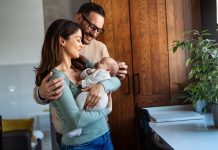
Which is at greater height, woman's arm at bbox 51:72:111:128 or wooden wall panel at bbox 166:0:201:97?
wooden wall panel at bbox 166:0:201:97

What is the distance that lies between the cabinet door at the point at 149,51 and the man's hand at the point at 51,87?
138 cm

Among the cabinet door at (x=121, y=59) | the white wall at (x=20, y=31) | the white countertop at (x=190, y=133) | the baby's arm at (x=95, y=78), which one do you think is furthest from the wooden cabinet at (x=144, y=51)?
the baby's arm at (x=95, y=78)

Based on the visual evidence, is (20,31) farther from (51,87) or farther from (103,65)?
(51,87)

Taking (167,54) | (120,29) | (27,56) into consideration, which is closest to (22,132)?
(27,56)

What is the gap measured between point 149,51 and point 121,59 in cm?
26

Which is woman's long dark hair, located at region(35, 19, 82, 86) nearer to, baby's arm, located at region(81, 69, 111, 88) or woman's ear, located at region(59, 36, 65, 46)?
woman's ear, located at region(59, 36, 65, 46)

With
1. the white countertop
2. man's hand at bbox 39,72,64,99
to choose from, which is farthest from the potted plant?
man's hand at bbox 39,72,64,99

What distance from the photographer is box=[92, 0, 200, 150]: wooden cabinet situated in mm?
2535

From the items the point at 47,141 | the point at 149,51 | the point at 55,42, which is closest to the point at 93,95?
the point at 55,42

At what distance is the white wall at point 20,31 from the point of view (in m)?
2.93

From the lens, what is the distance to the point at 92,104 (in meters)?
1.29

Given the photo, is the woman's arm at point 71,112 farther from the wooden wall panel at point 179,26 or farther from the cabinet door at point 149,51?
the wooden wall panel at point 179,26

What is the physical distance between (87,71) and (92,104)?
0.18 metres

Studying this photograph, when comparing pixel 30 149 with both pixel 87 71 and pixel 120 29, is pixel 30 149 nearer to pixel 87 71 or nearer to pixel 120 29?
pixel 120 29
